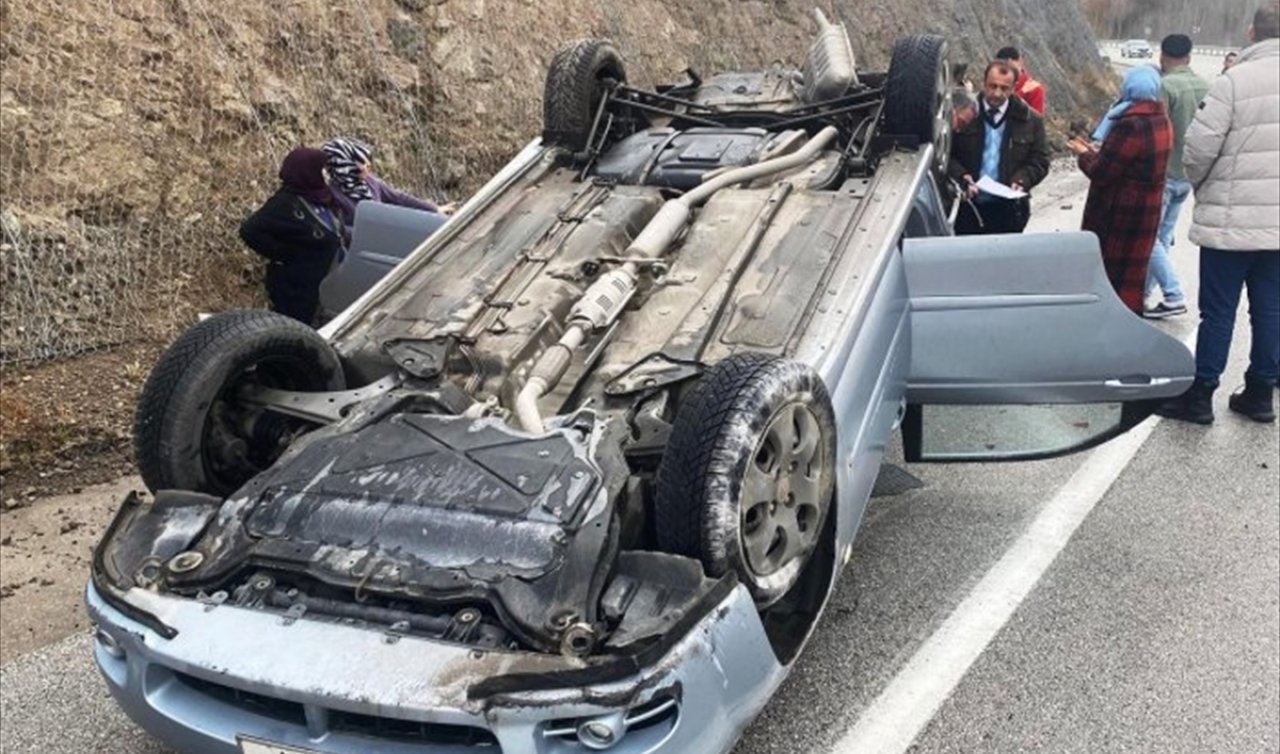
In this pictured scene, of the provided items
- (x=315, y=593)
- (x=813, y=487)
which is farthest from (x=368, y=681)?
(x=813, y=487)

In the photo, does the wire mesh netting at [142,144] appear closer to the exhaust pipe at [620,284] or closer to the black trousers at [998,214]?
the exhaust pipe at [620,284]

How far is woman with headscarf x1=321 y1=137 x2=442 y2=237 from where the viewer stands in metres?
5.86

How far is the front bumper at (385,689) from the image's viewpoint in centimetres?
233

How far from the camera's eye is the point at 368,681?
2381 millimetres

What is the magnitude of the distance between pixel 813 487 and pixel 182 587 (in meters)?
1.66

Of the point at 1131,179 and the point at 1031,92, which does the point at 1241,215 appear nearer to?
the point at 1131,179

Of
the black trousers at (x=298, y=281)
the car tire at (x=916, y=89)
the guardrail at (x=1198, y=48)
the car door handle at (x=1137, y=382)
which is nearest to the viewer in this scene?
the car door handle at (x=1137, y=382)

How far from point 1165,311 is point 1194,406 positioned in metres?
2.06

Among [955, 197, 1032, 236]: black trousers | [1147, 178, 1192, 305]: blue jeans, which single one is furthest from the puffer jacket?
[1147, 178, 1192, 305]: blue jeans

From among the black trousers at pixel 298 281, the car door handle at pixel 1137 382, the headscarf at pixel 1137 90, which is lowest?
the car door handle at pixel 1137 382

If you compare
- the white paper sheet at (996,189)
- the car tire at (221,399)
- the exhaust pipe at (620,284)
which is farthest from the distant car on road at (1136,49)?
the car tire at (221,399)

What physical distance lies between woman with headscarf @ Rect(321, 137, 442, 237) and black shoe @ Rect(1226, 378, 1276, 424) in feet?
14.0

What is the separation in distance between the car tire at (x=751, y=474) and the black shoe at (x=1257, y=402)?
A: 11.7 feet

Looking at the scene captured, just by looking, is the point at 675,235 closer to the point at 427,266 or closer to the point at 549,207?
the point at 549,207
